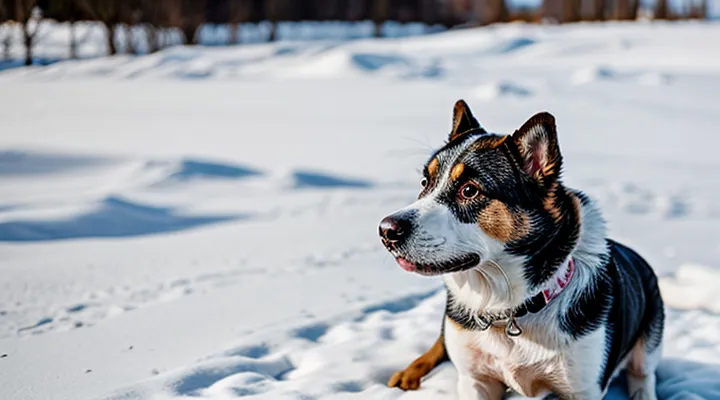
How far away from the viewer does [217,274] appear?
4.34 m

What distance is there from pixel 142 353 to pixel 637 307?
2075 millimetres

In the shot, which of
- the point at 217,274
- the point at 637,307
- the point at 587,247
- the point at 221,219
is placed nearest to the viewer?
the point at 587,247

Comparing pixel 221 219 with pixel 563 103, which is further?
pixel 563 103

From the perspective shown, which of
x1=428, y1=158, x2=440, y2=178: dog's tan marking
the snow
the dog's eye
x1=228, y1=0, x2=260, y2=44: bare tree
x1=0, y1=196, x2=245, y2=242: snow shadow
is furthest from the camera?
x1=228, y1=0, x2=260, y2=44: bare tree

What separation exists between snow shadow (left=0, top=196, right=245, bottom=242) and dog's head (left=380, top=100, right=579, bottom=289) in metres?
3.59

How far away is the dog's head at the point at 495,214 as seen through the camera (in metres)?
2.02

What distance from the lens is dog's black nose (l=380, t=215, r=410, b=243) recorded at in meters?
2.00

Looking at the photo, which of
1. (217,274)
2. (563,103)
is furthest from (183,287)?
(563,103)

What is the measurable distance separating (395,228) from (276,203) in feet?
14.3

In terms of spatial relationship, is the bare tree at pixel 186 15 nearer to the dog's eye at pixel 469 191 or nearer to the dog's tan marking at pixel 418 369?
the dog's tan marking at pixel 418 369

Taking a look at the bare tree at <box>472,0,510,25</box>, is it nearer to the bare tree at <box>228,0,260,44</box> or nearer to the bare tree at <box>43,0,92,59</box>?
the bare tree at <box>228,0,260,44</box>

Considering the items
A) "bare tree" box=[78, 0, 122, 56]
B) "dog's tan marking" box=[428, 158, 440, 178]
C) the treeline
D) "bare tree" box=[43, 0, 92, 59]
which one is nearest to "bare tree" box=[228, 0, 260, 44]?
the treeline

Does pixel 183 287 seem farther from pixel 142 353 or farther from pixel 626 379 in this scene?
pixel 626 379

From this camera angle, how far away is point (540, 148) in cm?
212
